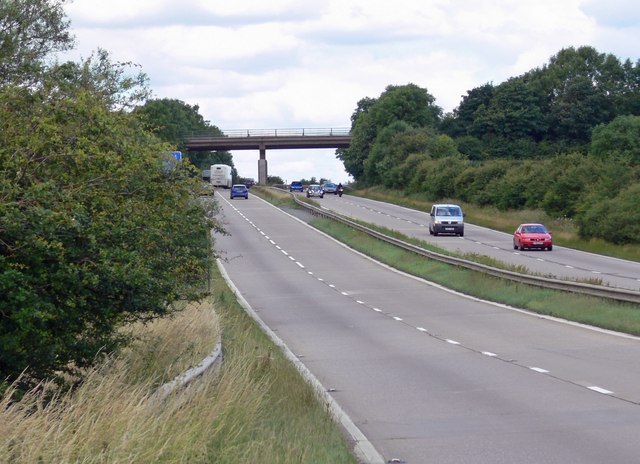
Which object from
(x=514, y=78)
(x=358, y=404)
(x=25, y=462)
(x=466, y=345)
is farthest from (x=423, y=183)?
(x=25, y=462)

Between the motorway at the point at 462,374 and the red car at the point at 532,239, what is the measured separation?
17.9 metres

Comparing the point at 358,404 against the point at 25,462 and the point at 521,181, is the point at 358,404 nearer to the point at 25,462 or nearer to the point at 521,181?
the point at 25,462

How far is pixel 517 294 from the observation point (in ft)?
96.2

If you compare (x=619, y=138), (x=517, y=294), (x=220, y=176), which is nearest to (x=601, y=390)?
(x=517, y=294)

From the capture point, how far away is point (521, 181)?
78438mm

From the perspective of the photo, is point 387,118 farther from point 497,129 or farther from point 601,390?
point 601,390

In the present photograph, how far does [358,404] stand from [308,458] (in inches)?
190

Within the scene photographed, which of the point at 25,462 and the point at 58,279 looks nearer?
the point at 25,462

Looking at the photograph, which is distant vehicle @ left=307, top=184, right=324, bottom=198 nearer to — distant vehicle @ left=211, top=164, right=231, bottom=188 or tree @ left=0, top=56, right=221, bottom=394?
distant vehicle @ left=211, top=164, right=231, bottom=188

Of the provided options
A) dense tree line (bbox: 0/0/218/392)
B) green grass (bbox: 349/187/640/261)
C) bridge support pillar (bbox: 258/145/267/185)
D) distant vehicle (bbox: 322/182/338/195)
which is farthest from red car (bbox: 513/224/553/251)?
bridge support pillar (bbox: 258/145/267/185)

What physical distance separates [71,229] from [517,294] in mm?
21715

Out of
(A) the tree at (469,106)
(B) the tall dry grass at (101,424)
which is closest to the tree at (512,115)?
(A) the tree at (469,106)

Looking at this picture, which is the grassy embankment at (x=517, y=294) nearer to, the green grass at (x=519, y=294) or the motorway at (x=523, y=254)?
the green grass at (x=519, y=294)

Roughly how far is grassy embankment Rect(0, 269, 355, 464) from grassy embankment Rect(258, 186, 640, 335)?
11.0 meters
